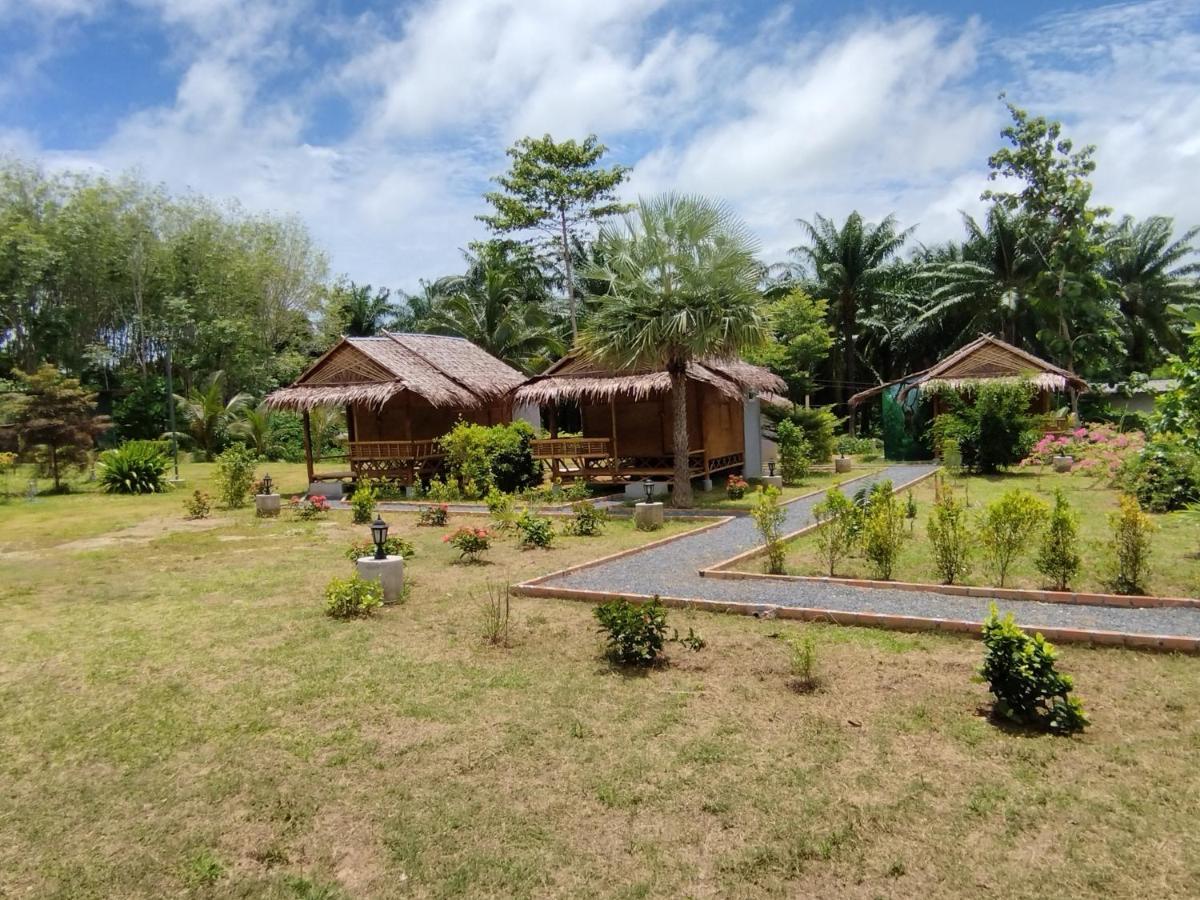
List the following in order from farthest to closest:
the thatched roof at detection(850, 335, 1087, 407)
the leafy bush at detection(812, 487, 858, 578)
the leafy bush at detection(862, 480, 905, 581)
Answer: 1. the thatched roof at detection(850, 335, 1087, 407)
2. the leafy bush at detection(812, 487, 858, 578)
3. the leafy bush at detection(862, 480, 905, 581)

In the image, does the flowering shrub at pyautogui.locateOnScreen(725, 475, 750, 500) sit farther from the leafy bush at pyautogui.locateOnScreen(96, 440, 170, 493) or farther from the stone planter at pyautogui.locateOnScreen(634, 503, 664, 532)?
the leafy bush at pyautogui.locateOnScreen(96, 440, 170, 493)

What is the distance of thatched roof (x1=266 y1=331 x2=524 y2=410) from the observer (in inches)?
731

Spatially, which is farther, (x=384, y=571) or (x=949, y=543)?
(x=384, y=571)

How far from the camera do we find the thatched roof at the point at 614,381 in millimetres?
17359

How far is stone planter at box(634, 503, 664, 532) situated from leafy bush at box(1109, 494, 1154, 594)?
6.52 m

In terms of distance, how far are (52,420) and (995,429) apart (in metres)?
22.1

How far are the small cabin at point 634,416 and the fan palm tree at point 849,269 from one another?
1515 cm

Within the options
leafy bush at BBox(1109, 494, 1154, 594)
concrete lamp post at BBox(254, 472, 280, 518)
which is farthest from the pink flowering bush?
concrete lamp post at BBox(254, 472, 280, 518)

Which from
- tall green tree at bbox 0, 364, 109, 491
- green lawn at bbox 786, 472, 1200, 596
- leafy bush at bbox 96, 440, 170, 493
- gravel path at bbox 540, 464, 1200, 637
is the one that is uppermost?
tall green tree at bbox 0, 364, 109, 491

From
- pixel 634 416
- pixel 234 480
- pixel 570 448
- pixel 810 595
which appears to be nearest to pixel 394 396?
pixel 234 480

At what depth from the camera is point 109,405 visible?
112ft

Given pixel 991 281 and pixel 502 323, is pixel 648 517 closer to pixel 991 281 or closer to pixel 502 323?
pixel 502 323

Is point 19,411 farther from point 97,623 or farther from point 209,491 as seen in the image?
point 97,623

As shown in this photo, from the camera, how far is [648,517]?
41.4 feet
